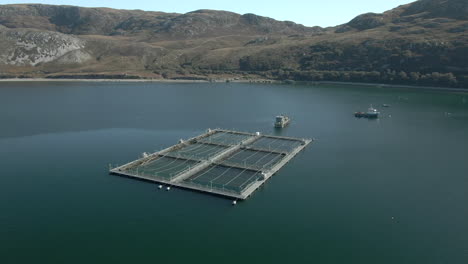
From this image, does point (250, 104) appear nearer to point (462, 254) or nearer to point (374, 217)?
point (374, 217)

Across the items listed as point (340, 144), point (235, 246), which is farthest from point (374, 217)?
point (340, 144)

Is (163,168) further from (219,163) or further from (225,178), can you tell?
(225,178)

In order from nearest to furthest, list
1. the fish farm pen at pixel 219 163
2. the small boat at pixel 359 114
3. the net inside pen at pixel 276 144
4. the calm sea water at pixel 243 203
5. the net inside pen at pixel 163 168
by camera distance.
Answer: the calm sea water at pixel 243 203
the fish farm pen at pixel 219 163
the net inside pen at pixel 163 168
the net inside pen at pixel 276 144
the small boat at pixel 359 114

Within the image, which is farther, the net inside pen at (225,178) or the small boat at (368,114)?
the small boat at (368,114)

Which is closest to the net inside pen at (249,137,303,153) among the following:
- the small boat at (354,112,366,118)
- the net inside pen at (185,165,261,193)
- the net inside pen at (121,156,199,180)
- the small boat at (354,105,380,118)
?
the net inside pen at (185,165,261,193)

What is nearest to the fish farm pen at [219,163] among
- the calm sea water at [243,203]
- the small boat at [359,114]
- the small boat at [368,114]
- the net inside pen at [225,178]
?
the net inside pen at [225,178]

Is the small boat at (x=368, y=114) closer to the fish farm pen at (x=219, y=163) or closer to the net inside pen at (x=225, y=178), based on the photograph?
the fish farm pen at (x=219, y=163)

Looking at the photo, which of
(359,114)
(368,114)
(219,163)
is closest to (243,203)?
(219,163)
